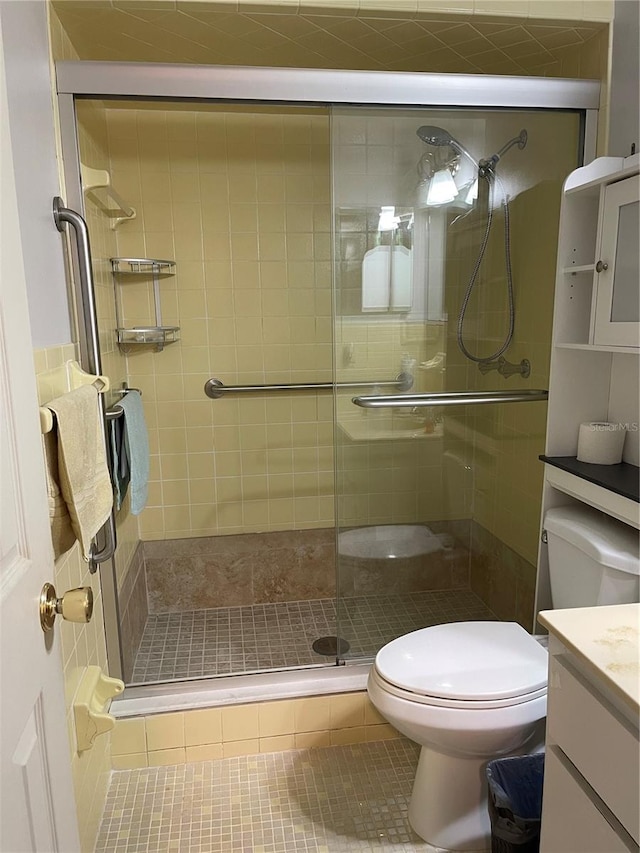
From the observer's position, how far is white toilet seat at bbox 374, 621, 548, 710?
1443mm

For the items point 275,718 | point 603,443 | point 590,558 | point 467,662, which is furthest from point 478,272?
point 275,718

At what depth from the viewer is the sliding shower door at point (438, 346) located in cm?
198

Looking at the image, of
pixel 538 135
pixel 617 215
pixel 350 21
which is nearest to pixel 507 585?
pixel 617 215

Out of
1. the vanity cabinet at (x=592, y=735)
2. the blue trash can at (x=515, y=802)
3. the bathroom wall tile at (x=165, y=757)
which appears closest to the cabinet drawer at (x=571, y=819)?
the vanity cabinet at (x=592, y=735)

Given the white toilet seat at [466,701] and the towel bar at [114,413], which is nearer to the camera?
the white toilet seat at [466,701]

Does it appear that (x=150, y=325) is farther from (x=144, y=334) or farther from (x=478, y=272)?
(x=478, y=272)

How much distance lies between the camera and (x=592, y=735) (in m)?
1.00

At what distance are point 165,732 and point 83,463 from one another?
1065mm

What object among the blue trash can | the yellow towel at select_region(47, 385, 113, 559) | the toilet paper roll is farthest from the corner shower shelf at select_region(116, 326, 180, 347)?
the blue trash can

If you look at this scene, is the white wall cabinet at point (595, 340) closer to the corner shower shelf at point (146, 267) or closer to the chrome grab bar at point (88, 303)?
the chrome grab bar at point (88, 303)

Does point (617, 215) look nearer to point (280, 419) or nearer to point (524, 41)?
point (524, 41)

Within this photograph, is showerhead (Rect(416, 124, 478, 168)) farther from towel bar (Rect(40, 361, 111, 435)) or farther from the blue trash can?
the blue trash can

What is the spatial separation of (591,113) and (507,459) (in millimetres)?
1169

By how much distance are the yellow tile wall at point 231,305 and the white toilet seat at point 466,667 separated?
1258 millimetres
